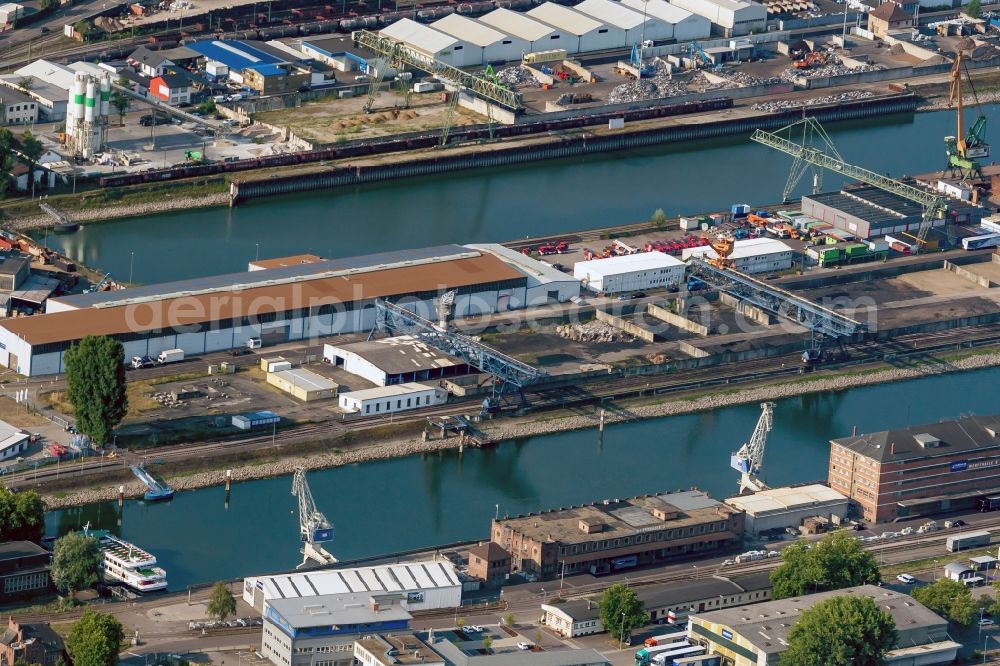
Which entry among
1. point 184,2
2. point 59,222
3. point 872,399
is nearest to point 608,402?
point 872,399

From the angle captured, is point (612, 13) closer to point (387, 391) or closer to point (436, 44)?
point (436, 44)

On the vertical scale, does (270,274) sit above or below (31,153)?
above

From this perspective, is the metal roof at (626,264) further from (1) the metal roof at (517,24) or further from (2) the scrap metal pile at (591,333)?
(1) the metal roof at (517,24)

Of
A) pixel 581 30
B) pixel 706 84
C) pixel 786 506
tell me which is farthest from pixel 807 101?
pixel 786 506

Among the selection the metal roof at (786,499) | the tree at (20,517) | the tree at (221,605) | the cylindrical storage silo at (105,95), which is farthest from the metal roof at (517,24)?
the tree at (221,605)

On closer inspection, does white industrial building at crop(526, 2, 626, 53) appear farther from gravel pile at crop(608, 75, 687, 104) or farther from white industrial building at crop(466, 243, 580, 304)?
white industrial building at crop(466, 243, 580, 304)

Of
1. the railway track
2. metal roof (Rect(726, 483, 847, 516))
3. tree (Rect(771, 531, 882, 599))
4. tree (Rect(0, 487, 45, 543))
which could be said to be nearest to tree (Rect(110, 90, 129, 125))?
the railway track
